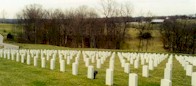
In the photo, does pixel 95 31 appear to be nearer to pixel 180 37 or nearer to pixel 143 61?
pixel 180 37

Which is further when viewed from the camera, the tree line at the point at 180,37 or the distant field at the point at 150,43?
the distant field at the point at 150,43

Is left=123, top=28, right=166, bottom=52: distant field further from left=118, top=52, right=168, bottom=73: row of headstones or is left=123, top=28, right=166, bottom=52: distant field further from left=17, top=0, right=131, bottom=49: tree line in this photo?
left=118, top=52, right=168, bottom=73: row of headstones

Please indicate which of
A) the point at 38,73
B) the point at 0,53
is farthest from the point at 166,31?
the point at 38,73

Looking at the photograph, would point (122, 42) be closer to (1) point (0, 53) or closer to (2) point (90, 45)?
(2) point (90, 45)

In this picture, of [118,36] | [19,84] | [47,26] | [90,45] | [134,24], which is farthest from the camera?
[134,24]

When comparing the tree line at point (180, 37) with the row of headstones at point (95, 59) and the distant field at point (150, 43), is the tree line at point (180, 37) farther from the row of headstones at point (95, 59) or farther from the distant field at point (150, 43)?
the row of headstones at point (95, 59)

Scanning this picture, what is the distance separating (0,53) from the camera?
2734cm

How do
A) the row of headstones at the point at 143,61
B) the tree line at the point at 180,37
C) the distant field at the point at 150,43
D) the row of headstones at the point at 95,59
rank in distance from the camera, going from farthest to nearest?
the distant field at the point at 150,43 < the tree line at the point at 180,37 < the row of headstones at the point at 95,59 < the row of headstones at the point at 143,61

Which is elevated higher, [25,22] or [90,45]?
[25,22]

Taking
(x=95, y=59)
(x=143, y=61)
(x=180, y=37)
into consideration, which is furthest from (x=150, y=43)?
(x=143, y=61)

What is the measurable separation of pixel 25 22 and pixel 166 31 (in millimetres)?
32274

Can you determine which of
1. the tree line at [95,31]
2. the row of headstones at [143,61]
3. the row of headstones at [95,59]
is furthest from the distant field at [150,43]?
the row of headstones at [143,61]

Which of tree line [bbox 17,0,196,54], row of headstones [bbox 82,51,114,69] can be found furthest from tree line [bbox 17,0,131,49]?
row of headstones [bbox 82,51,114,69]

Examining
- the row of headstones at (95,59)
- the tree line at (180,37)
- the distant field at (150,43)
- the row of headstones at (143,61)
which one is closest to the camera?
the row of headstones at (143,61)
